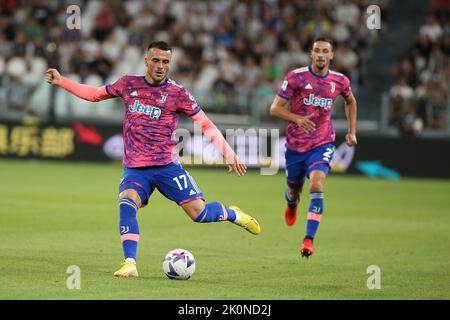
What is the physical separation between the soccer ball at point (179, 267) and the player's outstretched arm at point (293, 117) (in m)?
3.02

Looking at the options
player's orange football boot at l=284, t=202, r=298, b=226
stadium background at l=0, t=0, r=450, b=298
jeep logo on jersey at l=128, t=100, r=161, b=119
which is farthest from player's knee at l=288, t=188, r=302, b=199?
stadium background at l=0, t=0, r=450, b=298

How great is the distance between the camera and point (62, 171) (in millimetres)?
→ 24594

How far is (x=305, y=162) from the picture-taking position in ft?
43.7

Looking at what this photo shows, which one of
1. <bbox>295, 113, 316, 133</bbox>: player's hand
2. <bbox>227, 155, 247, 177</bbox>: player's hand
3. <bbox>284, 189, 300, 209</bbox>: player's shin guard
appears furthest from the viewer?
<bbox>284, 189, 300, 209</bbox>: player's shin guard

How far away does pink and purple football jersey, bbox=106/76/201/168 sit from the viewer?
34.4 ft

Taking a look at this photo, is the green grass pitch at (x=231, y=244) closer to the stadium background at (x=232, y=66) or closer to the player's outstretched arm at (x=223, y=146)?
the player's outstretched arm at (x=223, y=146)

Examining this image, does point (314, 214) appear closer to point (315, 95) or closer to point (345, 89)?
point (315, 95)

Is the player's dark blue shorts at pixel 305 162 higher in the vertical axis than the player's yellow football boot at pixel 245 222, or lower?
higher

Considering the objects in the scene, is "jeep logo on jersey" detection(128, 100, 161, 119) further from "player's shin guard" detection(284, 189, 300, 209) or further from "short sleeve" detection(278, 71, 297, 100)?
"player's shin guard" detection(284, 189, 300, 209)

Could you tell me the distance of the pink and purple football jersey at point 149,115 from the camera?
1048 centimetres

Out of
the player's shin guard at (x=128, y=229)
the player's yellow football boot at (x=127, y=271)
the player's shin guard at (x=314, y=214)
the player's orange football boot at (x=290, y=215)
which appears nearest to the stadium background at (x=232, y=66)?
the player's orange football boot at (x=290, y=215)

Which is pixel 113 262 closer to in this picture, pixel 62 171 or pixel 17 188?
pixel 17 188

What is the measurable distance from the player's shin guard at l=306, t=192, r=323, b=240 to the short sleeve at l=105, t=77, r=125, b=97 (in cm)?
289

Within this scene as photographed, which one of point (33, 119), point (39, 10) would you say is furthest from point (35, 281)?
point (39, 10)
